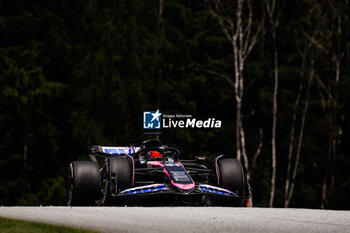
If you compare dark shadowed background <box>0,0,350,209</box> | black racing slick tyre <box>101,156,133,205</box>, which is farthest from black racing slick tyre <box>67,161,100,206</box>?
dark shadowed background <box>0,0,350,209</box>

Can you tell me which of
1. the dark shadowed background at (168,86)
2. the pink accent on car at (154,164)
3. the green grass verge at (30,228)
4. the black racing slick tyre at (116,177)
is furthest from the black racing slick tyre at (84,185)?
the dark shadowed background at (168,86)

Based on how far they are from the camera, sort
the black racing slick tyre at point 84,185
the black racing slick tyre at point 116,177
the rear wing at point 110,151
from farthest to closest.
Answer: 1. the rear wing at point 110,151
2. the black racing slick tyre at point 84,185
3. the black racing slick tyre at point 116,177

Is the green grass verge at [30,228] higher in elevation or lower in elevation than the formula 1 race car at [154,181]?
higher

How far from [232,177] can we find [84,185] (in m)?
3.05

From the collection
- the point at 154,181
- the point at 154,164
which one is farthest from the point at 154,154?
the point at 154,181

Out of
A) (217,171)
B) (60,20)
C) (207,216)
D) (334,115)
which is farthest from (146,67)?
(207,216)

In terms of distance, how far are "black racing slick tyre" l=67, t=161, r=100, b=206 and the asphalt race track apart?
8.80 ft

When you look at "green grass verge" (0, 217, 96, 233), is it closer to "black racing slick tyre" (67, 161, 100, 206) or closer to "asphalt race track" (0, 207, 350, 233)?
"asphalt race track" (0, 207, 350, 233)

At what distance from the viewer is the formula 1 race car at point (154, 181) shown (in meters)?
14.4

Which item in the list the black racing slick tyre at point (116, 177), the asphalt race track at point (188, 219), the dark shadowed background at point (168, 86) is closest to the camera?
the asphalt race track at point (188, 219)

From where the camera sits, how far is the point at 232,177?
51.2 feet

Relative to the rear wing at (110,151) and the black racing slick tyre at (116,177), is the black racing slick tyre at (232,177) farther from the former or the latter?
the rear wing at (110,151)

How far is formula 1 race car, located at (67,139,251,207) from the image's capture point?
14.4 m

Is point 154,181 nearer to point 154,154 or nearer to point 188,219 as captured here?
point 154,154
